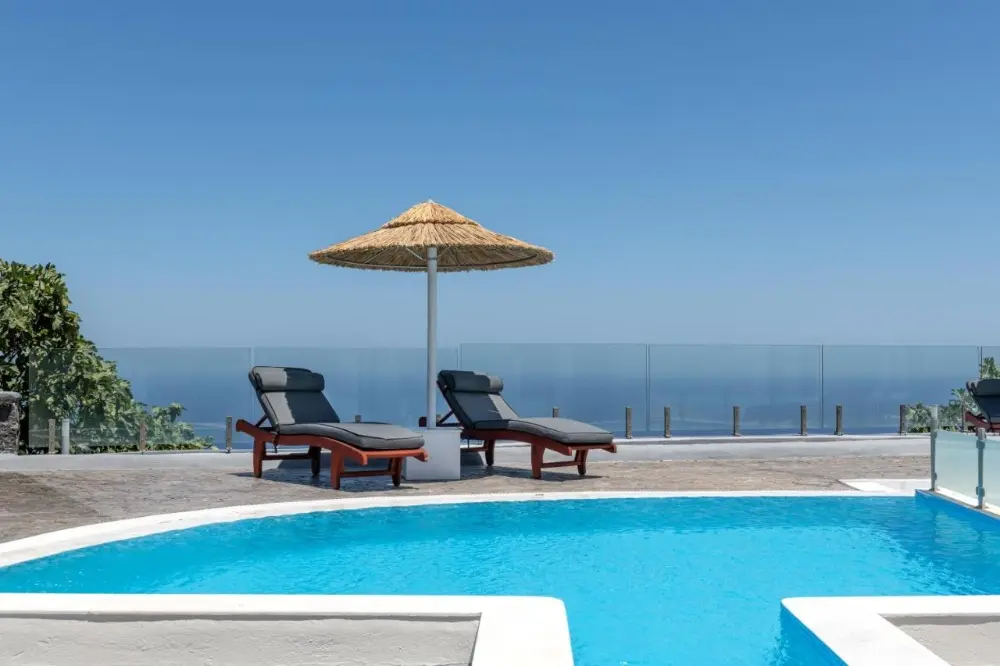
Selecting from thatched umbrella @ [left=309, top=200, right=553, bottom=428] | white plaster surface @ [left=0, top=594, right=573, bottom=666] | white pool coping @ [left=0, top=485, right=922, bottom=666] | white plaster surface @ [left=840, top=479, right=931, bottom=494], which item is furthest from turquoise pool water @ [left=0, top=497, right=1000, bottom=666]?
thatched umbrella @ [left=309, top=200, right=553, bottom=428]

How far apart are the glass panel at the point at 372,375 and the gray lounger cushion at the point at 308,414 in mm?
4532

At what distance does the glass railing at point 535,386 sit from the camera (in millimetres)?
13023

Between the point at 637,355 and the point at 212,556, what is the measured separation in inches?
450

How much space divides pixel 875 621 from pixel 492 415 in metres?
6.97

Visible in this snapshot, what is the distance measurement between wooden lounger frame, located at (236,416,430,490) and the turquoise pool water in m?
0.93

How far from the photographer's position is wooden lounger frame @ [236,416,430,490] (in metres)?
8.47

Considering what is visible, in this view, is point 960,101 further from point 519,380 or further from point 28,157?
point 28,157

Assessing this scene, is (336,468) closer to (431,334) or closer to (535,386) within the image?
(431,334)

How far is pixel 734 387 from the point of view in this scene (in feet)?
57.5

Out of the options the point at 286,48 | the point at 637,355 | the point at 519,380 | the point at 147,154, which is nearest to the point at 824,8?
the point at 637,355

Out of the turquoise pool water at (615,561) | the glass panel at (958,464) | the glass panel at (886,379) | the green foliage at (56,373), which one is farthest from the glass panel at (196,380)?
the glass panel at (886,379)

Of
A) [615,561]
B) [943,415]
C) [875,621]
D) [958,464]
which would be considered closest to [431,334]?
[615,561]

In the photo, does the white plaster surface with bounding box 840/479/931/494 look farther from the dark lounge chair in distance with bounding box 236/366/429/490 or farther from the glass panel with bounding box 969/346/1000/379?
the glass panel with bounding box 969/346/1000/379

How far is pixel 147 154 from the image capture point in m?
24.0
